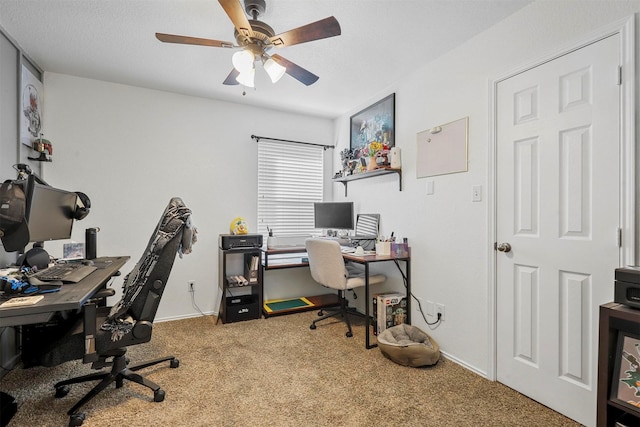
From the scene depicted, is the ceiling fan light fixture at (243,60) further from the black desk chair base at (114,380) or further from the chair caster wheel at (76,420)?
Answer: the chair caster wheel at (76,420)

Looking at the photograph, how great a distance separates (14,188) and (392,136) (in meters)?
2.89

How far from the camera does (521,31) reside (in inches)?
74.5

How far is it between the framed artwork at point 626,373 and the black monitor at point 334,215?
2365mm

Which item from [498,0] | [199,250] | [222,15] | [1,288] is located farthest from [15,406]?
[498,0]

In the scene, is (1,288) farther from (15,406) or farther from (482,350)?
(482,350)

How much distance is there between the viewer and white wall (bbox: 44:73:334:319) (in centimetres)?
283

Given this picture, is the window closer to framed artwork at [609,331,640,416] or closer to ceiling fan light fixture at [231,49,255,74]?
ceiling fan light fixture at [231,49,255,74]

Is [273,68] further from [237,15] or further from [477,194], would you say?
[477,194]

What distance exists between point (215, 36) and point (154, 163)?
161 centimetres

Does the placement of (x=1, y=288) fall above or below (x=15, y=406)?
above

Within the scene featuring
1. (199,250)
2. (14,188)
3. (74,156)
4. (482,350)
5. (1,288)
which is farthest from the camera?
(199,250)

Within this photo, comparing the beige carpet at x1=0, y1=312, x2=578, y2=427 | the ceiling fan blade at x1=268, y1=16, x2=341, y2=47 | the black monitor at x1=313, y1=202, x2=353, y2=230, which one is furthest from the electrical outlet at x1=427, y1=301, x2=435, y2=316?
the ceiling fan blade at x1=268, y1=16, x2=341, y2=47

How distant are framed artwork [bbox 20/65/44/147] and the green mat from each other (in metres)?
2.68

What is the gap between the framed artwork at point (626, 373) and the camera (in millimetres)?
1225
